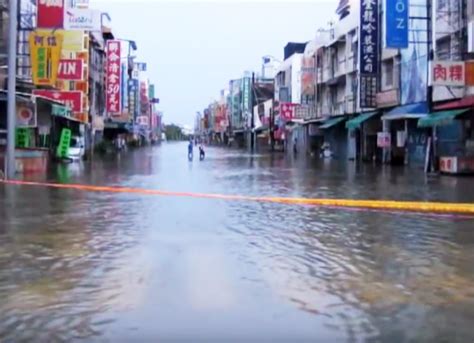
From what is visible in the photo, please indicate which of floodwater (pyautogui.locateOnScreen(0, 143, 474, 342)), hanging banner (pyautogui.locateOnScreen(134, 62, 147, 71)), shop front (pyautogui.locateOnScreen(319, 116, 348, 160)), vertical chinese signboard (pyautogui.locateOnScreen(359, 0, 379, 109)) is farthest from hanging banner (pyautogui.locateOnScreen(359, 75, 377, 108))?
hanging banner (pyautogui.locateOnScreen(134, 62, 147, 71))

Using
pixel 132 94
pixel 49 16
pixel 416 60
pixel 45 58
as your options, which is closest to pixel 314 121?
pixel 416 60

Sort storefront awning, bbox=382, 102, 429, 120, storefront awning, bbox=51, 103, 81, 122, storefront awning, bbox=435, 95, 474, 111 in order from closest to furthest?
storefront awning, bbox=435, 95, 474, 111 < storefront awning, bbox=51, 103, 81, 122 < storefront awning, bbox=382, 102, 429, 120

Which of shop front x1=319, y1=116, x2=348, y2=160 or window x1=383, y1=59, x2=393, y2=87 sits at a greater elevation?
window x1=383, y1=59, x2=393, y2=87

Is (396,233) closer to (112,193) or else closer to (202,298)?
(202,298)

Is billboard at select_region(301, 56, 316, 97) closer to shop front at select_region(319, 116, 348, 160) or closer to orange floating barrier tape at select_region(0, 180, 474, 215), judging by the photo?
shop front at select_region(319, 116, 348, 160)

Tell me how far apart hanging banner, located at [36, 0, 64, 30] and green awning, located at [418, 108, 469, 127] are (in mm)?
16719

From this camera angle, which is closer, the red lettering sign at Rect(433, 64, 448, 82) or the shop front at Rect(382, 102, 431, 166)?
the red lettering sign at Rect(433, 64, 448, 82)

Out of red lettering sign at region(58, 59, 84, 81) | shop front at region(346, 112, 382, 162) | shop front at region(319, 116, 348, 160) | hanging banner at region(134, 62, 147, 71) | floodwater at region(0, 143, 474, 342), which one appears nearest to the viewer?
floodwater at region(0, 143, 474, 342)

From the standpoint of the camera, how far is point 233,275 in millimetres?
7492

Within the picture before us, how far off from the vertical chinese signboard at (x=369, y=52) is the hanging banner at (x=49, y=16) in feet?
56.4

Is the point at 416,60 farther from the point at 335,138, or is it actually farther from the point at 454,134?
the point at 335,138

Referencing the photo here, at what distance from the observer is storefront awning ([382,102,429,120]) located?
3400 centimetres

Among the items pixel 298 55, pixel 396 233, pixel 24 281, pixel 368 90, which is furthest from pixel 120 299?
pixel 298 55

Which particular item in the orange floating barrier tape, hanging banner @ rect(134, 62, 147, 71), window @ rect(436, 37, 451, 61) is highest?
hanging banner @ rect(134, 62, 147, 71)
